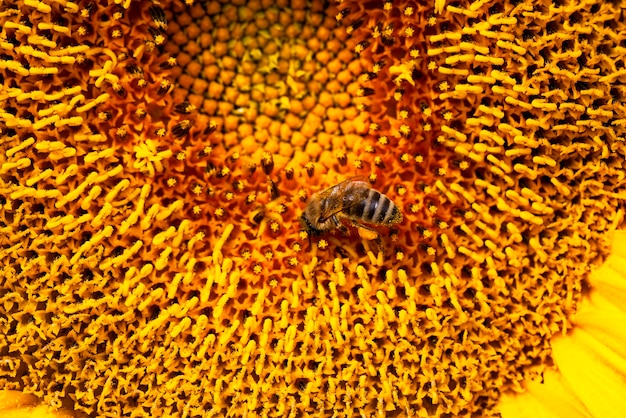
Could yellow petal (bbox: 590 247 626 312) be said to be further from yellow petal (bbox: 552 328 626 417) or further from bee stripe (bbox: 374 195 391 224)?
bee stripe (bbox: 374 195 391 224)

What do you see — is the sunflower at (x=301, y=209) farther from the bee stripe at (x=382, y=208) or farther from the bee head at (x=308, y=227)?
the bee stripe at (x=382, y=208)

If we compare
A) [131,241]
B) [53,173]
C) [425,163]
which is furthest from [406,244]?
[53,173]

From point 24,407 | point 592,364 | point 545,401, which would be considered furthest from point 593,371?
point 24,407

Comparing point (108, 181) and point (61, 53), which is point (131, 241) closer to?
point (108, 181)

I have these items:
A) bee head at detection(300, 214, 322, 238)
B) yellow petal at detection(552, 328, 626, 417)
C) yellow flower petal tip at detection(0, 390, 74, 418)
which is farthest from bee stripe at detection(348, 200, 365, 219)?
yellow flower petal tip at detection(0, 390, 74, 418)

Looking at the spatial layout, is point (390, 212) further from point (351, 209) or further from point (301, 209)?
point (301, 209)

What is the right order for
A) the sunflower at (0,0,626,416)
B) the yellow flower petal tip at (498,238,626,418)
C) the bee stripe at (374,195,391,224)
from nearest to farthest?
the bee stripe at (374,195,391,224)
the sunflower at (0,0,626,416)
the yellow flower petal tip at (498,238,626,418)
